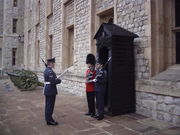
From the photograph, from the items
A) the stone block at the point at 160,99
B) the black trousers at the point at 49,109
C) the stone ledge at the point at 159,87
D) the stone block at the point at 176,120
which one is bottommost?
the stone block at the point at 176,120

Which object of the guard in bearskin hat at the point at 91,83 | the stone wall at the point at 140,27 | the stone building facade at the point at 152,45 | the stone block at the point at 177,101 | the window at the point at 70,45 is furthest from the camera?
the window at the point at 70,45

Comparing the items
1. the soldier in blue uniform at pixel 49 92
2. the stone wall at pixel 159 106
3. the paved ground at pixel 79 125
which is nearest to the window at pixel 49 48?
the paved ground at pixel 79 125

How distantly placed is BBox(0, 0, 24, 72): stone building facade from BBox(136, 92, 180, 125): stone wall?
2100 centimetres

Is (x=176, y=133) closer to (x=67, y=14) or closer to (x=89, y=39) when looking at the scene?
(x=89, y=39)

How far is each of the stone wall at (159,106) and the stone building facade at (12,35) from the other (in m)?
21.0

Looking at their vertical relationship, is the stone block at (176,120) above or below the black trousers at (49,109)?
below

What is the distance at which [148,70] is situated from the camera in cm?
525

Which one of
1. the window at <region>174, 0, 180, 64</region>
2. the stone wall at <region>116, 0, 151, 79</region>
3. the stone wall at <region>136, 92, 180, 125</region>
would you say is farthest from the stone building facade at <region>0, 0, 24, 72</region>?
the window at <region>174, 0, 180, 64</region>

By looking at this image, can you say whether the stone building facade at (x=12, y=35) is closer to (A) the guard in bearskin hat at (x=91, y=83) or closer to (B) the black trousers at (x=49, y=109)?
(A) the guard in bearskin hat at (x=91, y=83)

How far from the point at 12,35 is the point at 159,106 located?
22886 mm

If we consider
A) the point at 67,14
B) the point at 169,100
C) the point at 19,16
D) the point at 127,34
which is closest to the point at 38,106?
the point at 127,34

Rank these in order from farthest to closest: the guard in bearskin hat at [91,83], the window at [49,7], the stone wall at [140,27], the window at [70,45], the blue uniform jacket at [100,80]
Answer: the window at [49,7] < the window at [70,45] < the guard in bearskin hat at [91,83] < the stone wall at [140,27] < the blue uniform jacket at [100,80]

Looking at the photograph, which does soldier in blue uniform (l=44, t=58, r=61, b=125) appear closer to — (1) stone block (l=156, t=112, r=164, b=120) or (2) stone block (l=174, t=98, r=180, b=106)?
(1) stone block (l=156, t=112, r=164, b=120)

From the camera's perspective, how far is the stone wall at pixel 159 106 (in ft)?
14.6
